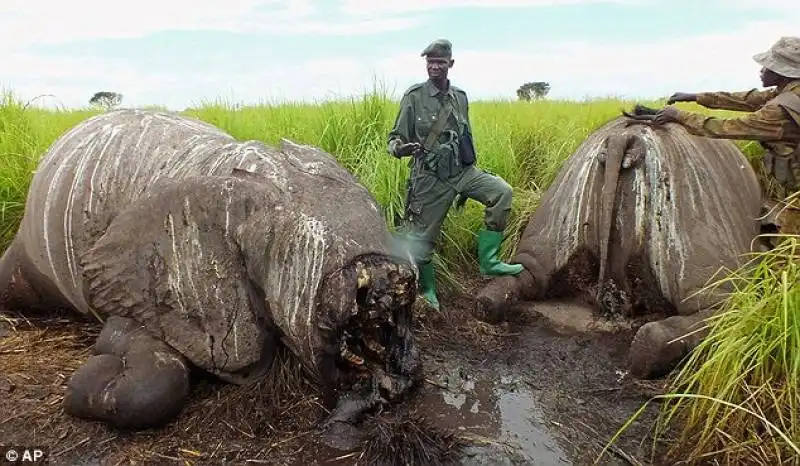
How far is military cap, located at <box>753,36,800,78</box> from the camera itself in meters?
4.95

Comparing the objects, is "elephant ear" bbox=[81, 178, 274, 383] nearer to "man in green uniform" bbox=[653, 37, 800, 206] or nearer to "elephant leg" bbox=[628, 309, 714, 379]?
"elephant leg" bbox=[628, 309, 714, 379]

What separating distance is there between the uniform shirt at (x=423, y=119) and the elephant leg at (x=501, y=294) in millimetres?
905

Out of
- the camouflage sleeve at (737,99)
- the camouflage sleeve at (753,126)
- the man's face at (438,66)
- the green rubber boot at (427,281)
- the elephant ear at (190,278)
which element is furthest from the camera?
the camouflage sleeve at (737,99)

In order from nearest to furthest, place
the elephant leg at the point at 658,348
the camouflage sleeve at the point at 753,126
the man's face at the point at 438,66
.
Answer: the elephant leg at the point at 658,348 < the camouflage sleeve at the point at 753,126 < the man's face at the point at 438,66

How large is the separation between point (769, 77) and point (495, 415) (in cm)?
309

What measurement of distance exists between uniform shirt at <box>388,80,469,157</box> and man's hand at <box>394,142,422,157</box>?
0.35 feet

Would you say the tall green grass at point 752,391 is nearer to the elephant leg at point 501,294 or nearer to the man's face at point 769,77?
the elephant leg at point 501,294

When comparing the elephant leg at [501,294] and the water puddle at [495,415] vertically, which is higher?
the elephant leg at [501,294]

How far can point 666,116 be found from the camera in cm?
495

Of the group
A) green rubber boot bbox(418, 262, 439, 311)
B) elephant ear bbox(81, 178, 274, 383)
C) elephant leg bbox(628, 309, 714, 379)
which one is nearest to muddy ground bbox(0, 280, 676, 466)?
elephant leg bbox(628, 309, 714, 379)

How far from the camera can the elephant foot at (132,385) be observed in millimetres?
3387

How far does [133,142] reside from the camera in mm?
4340

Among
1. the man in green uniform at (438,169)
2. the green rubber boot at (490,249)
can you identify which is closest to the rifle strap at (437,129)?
the man in green uniform at (438,169)

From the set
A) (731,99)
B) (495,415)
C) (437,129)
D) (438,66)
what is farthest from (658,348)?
(731,99)
